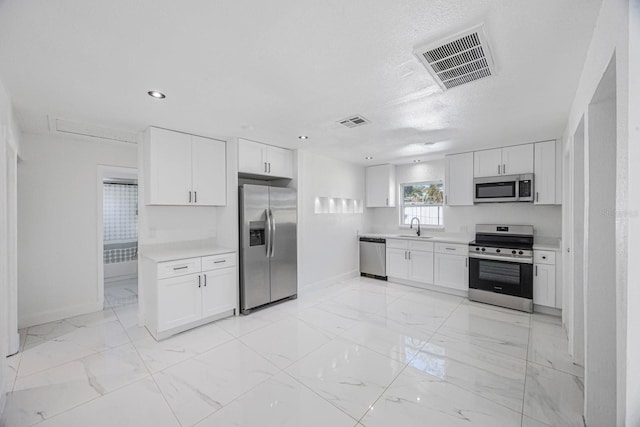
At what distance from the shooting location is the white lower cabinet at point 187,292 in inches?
117

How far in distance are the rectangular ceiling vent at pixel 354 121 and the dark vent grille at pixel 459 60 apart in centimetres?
97

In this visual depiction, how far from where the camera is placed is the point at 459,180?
14.9ft

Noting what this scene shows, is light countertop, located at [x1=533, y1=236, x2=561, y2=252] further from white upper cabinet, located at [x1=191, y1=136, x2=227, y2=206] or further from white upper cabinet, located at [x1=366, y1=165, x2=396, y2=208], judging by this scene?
white upper cabinet, located at [x1=191, y1=136, x2=227, y2=206]

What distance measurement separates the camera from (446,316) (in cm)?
357

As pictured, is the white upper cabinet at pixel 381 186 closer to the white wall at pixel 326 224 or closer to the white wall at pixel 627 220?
the white wall at pixel 326 224

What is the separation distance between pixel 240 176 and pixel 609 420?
438 cm

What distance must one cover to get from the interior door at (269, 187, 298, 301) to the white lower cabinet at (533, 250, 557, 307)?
133 inches

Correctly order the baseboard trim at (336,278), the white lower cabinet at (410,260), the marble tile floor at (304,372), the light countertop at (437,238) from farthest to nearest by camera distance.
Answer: the white lower cabinet at (410,260) → the baseboard trim at (336,278) → the light countertop at (437,238) → the marble tile floor at (304,372)

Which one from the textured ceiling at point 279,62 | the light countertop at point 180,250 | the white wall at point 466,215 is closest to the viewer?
the textured ceiling at point 279,62

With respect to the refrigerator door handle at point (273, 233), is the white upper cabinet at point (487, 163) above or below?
above

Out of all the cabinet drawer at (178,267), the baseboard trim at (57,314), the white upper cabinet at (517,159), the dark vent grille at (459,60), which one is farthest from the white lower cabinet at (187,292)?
the white upper cabinet at (517,159)

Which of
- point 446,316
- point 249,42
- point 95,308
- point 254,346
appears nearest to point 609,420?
point 446,316

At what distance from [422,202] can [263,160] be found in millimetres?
3333

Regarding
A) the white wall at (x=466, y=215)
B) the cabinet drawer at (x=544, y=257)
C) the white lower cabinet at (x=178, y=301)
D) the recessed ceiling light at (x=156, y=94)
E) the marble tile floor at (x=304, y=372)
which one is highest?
the recessed ceiling light at (x=156, y=94)
